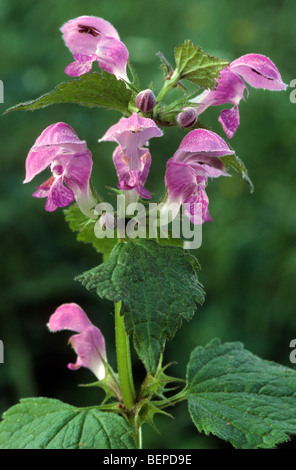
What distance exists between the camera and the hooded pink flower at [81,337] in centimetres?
144

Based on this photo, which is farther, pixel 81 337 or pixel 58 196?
pixel 81 337

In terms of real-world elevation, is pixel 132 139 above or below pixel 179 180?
above

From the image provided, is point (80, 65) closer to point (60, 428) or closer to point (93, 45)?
point (93, 45)

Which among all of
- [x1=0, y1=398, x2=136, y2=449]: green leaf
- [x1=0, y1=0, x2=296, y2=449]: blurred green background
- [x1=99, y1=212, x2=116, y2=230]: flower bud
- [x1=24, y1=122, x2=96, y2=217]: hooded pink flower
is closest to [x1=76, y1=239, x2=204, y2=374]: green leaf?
[x1=99, y1=212, x2=116, y2=230]: flower bud

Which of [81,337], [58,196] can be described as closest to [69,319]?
[81,337]

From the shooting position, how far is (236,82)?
1.23 meters

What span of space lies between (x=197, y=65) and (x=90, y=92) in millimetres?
227

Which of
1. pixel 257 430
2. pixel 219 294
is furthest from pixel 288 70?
pixel 257 430

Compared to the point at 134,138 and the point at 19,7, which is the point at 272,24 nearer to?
the point at 19,7

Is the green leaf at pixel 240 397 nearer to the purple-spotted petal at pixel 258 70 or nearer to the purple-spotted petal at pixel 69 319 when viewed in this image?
the purple-spotted petal at pixel 69 319

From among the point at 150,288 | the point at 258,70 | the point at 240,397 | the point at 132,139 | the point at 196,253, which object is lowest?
the point at 196,253

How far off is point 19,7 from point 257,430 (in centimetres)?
351

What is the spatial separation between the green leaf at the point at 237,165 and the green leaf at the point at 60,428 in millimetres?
580

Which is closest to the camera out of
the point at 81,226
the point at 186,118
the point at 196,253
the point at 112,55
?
the point at 186,118
